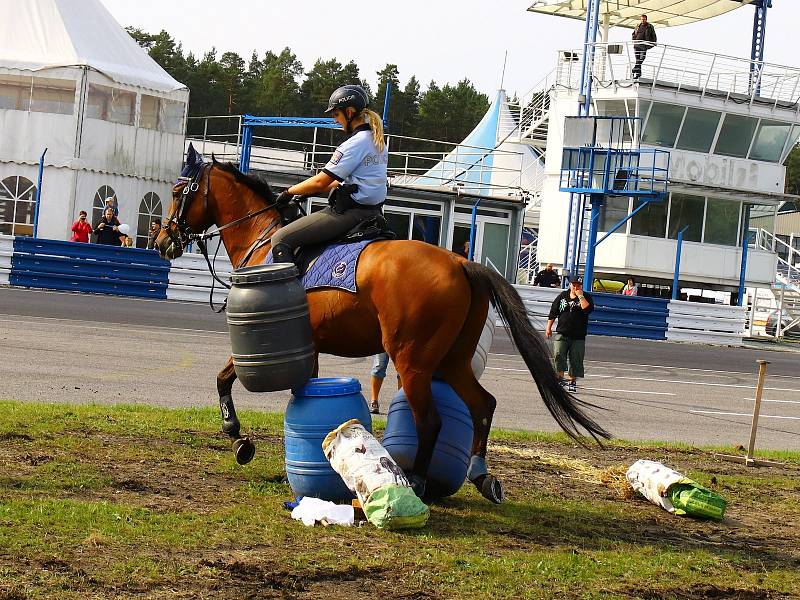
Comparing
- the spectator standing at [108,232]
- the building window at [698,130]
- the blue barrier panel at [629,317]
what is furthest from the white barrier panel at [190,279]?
the building window at [698,130]

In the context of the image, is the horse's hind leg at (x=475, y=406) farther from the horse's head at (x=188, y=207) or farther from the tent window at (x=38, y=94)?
the tent window at (x=38, y=94)

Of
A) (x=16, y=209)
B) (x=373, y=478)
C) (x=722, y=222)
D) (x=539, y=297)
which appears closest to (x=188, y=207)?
(x=373, y=478)

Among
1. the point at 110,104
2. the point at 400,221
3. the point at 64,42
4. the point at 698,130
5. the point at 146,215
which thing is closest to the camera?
the point at 64,42

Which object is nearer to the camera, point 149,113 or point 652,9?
point 149,113

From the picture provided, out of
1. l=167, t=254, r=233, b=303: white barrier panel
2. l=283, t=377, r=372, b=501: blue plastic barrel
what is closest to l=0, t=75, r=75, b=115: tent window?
l=167, t=254, r=233, b=303: white barrier panel

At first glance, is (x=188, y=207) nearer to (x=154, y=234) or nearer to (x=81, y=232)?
(x=154, y=234)

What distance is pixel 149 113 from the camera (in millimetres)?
35406

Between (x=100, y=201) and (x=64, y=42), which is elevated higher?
(x=64, y=42)

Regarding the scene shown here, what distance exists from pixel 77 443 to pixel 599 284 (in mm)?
34127

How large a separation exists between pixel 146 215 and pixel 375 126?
27761 mm

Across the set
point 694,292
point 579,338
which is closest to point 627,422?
point 579,338

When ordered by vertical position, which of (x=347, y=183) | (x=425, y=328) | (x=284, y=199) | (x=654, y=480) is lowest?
(x=654, y=480)

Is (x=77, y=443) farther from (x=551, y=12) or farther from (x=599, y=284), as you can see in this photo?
(x=551, y=12)

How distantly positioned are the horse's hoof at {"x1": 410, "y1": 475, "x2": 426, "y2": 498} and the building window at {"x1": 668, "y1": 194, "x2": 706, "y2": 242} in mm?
37471
